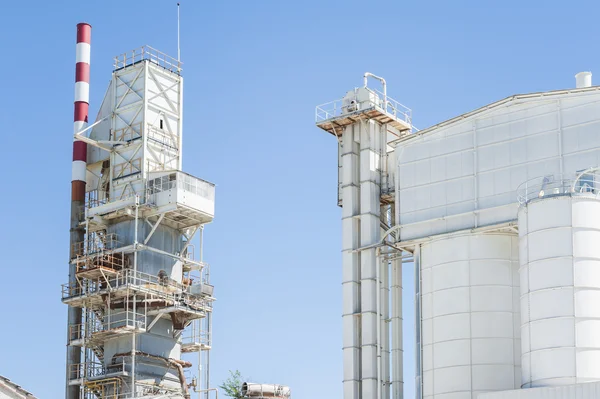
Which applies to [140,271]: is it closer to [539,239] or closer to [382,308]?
[382,308]

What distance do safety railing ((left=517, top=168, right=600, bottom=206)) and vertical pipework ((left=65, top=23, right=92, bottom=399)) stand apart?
26.5m

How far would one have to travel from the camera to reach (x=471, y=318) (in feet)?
168

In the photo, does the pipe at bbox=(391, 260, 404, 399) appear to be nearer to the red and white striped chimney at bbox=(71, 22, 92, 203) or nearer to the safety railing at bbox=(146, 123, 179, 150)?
the safety railing at bbox=(146, 123, 179, 150)

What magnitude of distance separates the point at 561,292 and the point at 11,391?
2397 cm

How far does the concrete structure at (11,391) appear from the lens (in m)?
49.8

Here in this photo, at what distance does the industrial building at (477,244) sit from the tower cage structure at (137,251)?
10300mm

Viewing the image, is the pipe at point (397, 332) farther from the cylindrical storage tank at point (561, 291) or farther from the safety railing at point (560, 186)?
the cylindrical storage tank at point (561, 291)

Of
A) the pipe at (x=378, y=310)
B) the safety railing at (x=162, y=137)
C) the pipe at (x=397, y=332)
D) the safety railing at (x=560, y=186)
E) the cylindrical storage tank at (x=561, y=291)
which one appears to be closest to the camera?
the cylindrical storage tank at (x=561, y=291)

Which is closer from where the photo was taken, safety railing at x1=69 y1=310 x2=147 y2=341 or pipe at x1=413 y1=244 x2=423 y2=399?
pipe at x1=413 y1=244 x2=423 y2=399

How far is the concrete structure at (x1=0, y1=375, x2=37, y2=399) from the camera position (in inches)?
1961

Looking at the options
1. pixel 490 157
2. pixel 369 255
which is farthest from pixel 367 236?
pixel 490 157

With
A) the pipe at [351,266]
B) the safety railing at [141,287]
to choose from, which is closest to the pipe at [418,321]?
the pipe at [351,266]

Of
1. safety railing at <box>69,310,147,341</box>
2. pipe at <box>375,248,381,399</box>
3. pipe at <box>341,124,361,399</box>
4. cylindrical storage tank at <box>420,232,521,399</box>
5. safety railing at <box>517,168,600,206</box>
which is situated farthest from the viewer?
safety railing at <box>69,310,147,341</box>

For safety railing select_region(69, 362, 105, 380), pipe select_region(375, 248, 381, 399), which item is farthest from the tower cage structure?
pipe select_region(375, 248, 381, 399)
